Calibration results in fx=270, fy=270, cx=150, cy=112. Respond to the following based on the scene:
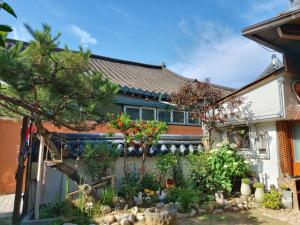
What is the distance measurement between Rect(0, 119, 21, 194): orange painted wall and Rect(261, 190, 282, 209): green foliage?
836 cm

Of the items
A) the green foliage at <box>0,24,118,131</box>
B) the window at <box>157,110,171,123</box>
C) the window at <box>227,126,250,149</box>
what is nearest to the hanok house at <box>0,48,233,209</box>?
the window at <box>157,110,171,123</box>

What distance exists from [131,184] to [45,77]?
153 inches

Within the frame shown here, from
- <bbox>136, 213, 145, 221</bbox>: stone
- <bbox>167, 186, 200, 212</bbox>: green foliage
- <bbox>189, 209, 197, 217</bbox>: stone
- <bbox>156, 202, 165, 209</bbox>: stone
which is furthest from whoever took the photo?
<bbox>167, 186, 200, 212</bbox>: green foliage

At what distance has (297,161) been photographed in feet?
28.9

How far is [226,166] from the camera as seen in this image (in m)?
8.83

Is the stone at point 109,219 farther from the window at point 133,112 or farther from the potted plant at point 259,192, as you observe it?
the window at point 133,112

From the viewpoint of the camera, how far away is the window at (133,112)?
37.2ft

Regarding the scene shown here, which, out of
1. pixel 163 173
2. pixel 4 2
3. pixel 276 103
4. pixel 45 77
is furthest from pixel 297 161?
pixel 4 2

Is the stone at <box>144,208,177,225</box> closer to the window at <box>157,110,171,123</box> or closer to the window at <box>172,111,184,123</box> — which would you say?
the window at <box>157,110,171,123</box>

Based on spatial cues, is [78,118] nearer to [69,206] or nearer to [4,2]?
[69,206]

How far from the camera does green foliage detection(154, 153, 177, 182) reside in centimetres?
823

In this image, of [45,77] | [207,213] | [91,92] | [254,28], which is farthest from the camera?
[254,28]

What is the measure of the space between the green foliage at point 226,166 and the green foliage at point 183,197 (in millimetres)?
1546

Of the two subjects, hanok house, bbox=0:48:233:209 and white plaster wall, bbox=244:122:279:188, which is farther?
white plaster wall, bbox=244:122:279:188
